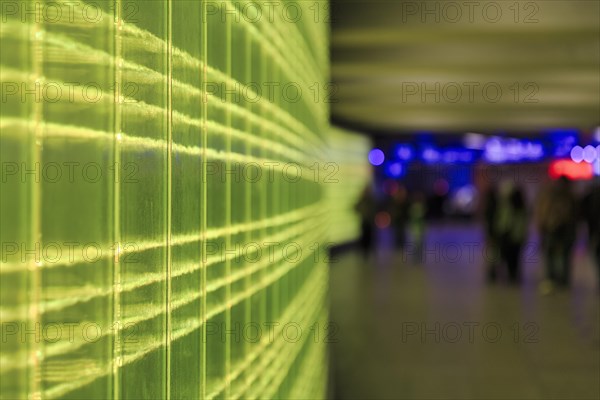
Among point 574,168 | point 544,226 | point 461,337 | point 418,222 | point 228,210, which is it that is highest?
point 574,168

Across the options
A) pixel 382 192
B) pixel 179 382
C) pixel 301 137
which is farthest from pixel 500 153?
pixel 179 382

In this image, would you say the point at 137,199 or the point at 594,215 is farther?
the point at 594,215

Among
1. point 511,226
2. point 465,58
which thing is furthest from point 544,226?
point 465,58

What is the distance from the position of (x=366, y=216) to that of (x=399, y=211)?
118 cm

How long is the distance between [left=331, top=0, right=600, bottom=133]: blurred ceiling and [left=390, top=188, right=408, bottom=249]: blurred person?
2907mm

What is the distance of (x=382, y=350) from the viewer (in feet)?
31.0

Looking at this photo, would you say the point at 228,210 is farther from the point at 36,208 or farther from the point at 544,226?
the point at 544,226

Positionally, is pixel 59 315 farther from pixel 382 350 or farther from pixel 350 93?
pixel 350 93

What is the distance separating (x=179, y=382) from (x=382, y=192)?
29414mm

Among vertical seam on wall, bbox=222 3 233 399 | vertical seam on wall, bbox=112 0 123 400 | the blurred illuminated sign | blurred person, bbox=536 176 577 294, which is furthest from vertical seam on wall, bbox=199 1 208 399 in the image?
the blurred illuminated sign

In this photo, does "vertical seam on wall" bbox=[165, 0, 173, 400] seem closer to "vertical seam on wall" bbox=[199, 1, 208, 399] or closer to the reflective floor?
"vertical seam on wall" bbox=[199, 1, 208, 399]

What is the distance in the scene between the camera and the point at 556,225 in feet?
47.5

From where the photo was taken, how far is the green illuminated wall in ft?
5.25

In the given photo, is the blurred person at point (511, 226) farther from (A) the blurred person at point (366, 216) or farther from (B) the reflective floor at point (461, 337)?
(A) the blurred person at point (366, 216)
